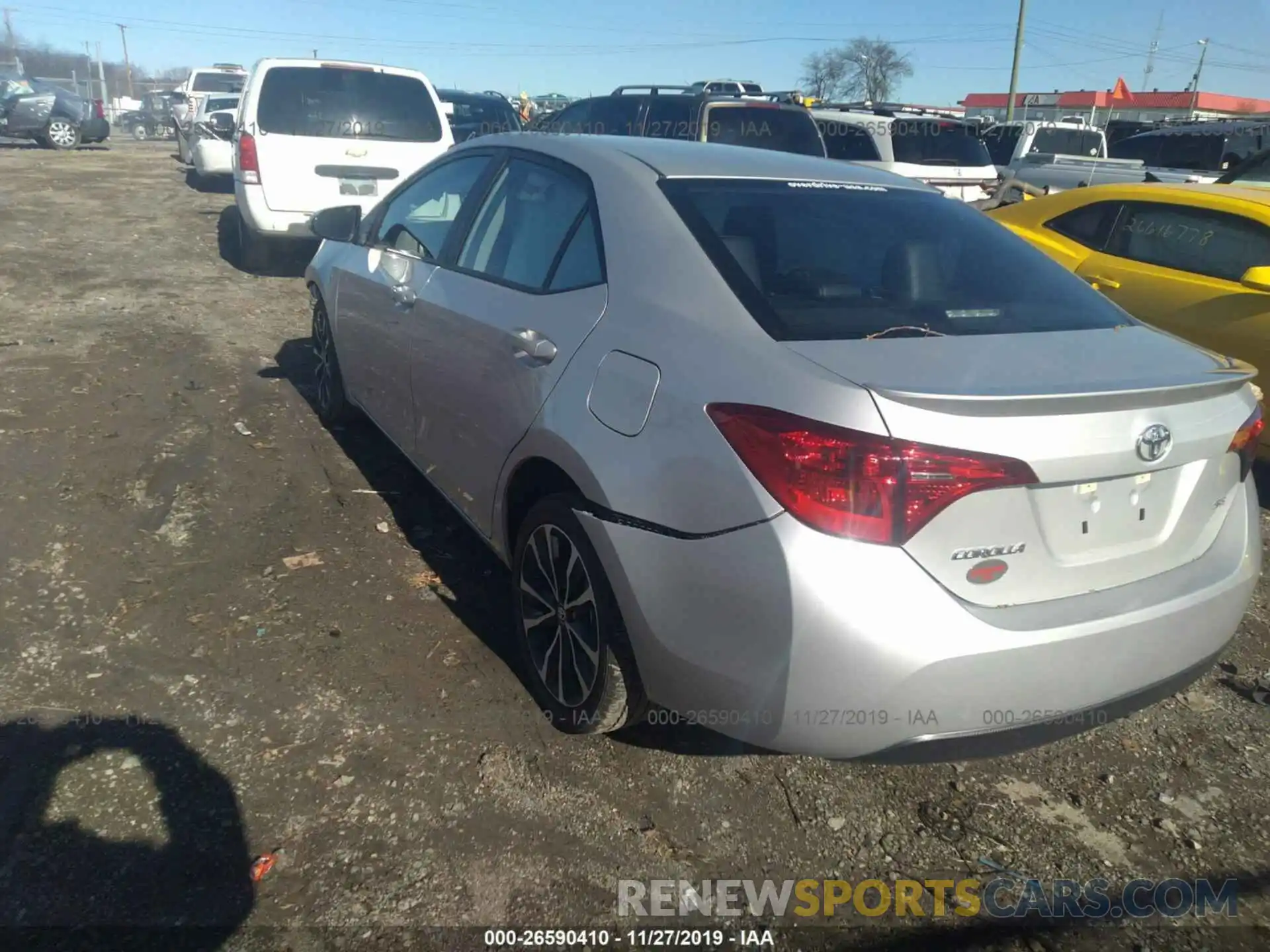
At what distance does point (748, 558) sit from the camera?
2.15 metres

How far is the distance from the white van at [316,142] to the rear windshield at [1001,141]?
44.8 feet

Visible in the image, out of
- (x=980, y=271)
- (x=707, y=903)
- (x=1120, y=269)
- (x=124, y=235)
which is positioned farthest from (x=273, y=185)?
(x=707, y=903)

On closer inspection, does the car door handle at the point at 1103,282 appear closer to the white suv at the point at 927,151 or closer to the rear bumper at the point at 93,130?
the white suv at the point at 927,151

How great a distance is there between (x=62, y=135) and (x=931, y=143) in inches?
819

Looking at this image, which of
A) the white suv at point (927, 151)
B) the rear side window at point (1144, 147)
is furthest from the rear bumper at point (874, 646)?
the rear side window at point (1144, 147)

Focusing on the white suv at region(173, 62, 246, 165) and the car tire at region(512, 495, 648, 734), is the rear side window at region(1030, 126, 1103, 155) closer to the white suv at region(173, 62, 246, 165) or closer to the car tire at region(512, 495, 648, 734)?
the white suv at region(173, 62, 246, 165)

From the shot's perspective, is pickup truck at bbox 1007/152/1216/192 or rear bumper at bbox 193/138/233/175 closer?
pickup truck at bbox 1007/152/1216/192

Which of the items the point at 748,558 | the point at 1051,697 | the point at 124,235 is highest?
the point at 748,558

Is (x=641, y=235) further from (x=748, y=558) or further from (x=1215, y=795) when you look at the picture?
(x=1215, y=795)

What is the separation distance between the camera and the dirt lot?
237cm

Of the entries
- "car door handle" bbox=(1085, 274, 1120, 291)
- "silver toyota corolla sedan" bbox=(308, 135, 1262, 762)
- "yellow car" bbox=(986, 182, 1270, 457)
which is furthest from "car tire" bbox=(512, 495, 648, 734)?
"car door handle" bbox=(1085, 274, 1120, 291)

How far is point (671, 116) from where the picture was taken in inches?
458

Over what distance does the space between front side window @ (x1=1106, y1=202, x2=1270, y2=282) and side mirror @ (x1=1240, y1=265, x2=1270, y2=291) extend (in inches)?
28.7

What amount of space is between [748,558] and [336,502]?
2.94 m
